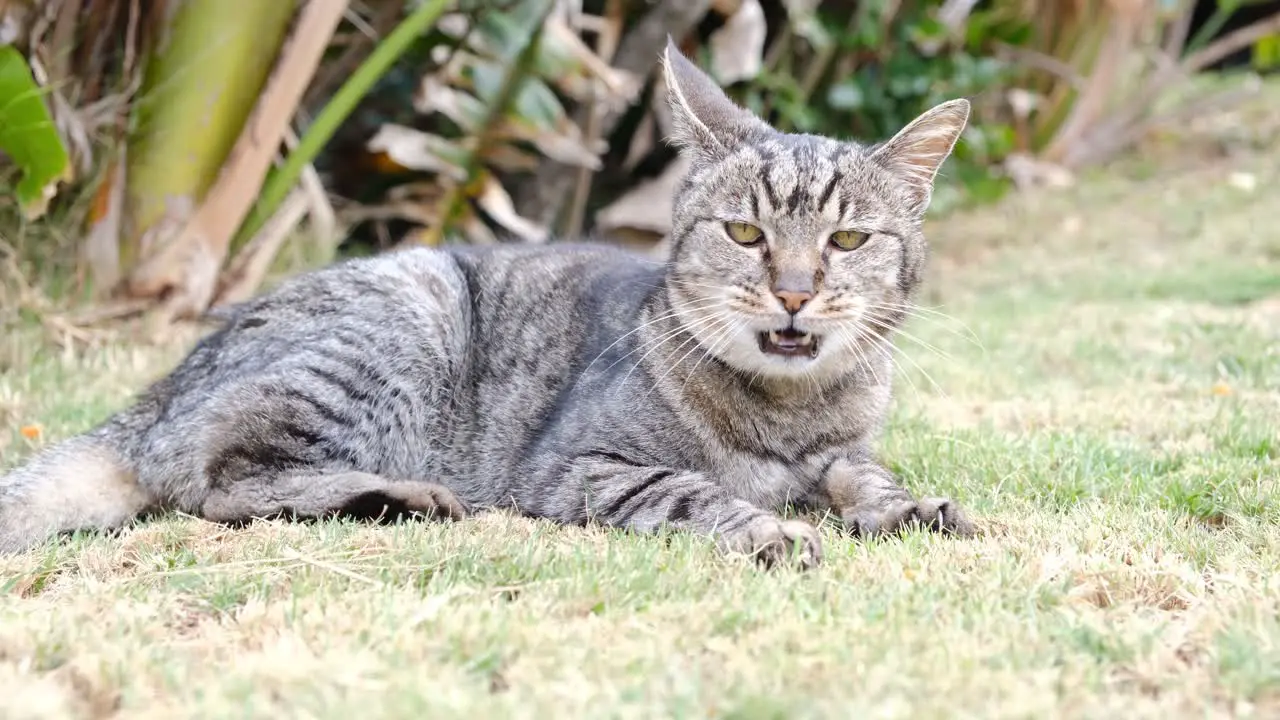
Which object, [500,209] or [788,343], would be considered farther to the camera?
[500,209]

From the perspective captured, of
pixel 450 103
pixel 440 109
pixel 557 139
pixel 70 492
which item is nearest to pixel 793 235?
pixel 70 492

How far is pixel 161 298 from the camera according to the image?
5.28 m

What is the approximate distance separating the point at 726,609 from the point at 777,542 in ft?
1.39

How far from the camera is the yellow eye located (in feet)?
10.8

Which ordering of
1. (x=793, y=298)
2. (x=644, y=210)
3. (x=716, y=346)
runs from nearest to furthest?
(x=793, y=298), (x=716, y=346), (x=644, y=210)

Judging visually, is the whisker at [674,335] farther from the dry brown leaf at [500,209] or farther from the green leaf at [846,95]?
the green leaf at [846,95]

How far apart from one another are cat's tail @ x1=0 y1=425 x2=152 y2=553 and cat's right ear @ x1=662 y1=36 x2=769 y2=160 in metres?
1.83

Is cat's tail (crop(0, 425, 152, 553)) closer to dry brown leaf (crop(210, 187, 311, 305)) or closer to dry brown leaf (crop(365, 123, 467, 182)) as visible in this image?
dry brown leaf (crop(210, 187, 311, 305))

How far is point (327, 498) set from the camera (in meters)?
3.18

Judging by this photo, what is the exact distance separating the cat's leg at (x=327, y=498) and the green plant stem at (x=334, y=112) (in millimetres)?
2519

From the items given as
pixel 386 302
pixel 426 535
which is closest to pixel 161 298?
pixel 386 302

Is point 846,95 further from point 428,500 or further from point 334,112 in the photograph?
point 428,500

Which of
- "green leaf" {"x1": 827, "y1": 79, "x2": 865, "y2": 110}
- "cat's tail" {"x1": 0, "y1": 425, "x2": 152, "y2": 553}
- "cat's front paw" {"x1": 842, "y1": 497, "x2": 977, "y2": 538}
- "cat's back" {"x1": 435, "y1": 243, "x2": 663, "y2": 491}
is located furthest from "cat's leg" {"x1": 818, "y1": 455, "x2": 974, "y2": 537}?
"green leaf" {"x1": 827, "y1": 79, "x2": 865, "y2": 110}

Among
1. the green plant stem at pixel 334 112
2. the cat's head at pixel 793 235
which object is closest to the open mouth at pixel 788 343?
the cat's head at pixel 793 235
